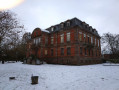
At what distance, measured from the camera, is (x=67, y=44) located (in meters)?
24.6

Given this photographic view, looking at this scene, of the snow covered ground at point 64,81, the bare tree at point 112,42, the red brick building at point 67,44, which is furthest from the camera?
the bare tree at point 112,42

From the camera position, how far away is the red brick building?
2297cm

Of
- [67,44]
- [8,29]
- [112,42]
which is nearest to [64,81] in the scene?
[8,29]

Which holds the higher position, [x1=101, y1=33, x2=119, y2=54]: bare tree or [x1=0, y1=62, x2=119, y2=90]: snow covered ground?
[x1=101, y1=33, x2=119, y2=54]: bare tree

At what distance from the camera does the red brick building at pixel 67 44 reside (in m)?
23.0

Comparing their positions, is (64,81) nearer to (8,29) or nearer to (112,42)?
(8,29)

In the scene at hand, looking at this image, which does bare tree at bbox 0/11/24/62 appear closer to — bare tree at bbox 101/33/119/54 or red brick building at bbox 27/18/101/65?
red brick building at bbox 27/18/101/65

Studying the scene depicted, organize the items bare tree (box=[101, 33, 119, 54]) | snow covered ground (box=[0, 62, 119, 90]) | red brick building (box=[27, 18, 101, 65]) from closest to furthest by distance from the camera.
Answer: snow covered ground (box=[0, 62, 119, 90])
red brick building (box=[27, 18, 101, 65])
bare tree (box=[101, 33, 119, 54])

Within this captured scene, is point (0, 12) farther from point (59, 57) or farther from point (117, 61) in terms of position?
point (117, 61)

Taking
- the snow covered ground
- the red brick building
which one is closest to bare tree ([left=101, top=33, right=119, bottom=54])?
the red brick building

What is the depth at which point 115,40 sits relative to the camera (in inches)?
1443

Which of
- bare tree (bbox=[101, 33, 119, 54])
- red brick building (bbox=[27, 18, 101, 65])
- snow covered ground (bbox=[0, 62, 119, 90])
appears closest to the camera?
snow covered ground (bbox=[0, 62, 119, 90])

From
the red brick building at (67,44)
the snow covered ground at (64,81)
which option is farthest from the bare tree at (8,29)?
the red brick building at (67,44)

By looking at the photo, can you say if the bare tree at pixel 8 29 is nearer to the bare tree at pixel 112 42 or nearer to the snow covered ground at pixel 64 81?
the snow covered ground at pixel 64 81
